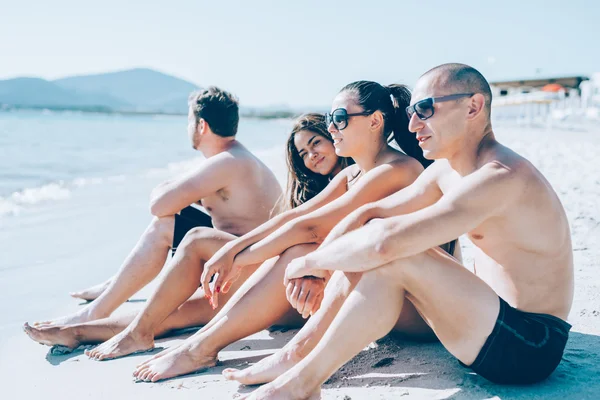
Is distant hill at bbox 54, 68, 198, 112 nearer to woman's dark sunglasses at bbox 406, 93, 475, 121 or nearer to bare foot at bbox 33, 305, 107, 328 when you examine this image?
bare foot at bbox 33, 305, 107, 328

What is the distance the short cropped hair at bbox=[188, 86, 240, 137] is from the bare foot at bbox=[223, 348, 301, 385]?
1.90 m

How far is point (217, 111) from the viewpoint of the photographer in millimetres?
4094

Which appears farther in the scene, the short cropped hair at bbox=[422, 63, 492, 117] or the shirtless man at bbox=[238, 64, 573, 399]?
the short cropped hair at bbox=[422, 63, 492, 117]

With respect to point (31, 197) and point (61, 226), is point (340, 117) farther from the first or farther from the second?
point (31, 197)

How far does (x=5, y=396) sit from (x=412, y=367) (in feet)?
6.31

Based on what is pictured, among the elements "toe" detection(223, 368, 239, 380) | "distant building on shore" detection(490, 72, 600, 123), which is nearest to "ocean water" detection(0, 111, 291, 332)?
"toe" detection(223, 368, 239, 380)

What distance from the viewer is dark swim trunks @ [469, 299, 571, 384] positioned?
222 cm

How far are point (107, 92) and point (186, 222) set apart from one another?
554 feet

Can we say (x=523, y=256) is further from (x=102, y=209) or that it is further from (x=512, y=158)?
(x=102, y=209)

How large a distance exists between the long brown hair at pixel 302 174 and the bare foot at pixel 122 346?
121 cm

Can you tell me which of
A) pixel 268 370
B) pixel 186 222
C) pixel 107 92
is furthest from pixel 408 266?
pixel 107 92

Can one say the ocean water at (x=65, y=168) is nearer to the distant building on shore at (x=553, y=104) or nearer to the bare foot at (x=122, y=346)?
the bare foot at (x=122, y=346)

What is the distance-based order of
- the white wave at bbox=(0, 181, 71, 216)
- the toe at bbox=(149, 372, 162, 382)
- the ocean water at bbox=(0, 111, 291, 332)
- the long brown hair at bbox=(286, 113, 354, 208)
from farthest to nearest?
the white wave at bbox=(0, 181, 71, 216) < the ocean water at bbox=(0, 111, 291, 332) < the long brown hair at bbox=(286, 113, 354, 208) < the toe at bbox=(149, 372, 162, 382)

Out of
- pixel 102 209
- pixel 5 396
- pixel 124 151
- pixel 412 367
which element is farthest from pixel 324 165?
pixel 124 151
